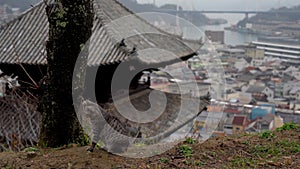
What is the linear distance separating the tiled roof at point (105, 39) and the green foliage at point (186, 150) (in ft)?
9.75

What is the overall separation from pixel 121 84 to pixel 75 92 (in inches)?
157

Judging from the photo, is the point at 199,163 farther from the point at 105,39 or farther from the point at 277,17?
the point at 277,17

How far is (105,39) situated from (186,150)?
12.3ft

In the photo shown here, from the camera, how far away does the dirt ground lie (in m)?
3.07

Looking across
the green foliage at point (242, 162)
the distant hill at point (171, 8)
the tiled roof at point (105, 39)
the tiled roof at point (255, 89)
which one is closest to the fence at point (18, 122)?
the tiled roof at point (105, 39)

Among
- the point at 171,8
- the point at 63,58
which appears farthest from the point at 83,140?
the point at 171,8

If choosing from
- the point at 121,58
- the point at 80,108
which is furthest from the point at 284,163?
the point at 121,58

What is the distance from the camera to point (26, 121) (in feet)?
23.5

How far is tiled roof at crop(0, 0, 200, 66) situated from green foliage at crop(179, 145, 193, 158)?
2971mm

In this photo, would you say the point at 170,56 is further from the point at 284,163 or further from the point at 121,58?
the point at 284,163

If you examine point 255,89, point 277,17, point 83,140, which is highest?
point 277,17

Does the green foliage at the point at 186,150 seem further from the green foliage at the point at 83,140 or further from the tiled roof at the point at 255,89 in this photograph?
the tiled roof at the point at 255,89

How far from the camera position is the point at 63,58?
3350 millimetres

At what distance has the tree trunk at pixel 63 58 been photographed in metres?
3.34
